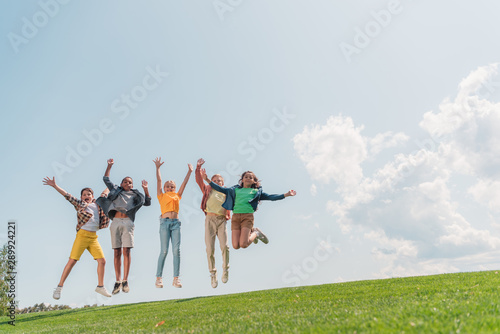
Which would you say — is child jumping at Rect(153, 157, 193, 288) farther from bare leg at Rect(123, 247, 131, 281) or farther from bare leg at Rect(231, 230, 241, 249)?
bare leg at Rect(231, 230, 241, 249)

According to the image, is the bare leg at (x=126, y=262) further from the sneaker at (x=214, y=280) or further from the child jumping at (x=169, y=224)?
the sneaker at (x=214, y=280)

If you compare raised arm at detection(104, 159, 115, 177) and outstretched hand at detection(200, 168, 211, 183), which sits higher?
raised arm at detection(104, 159, 115, 177)

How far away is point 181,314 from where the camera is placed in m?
8.58

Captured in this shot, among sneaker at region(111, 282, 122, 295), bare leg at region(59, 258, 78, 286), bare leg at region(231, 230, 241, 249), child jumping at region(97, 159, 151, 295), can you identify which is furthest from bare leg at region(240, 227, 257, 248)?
bare leg at region(59, 258, 78, 286)

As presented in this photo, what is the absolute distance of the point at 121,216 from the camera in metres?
11.2

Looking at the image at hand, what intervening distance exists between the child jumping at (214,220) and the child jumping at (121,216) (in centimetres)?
178

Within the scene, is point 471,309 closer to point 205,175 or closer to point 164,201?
point 205,175

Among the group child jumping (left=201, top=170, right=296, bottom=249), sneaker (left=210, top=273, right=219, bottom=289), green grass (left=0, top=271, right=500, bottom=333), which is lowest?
green grass (left=0, top=271, right=500, bottom=333)

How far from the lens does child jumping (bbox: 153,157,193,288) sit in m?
11.2

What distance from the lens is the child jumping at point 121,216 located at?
11.0m

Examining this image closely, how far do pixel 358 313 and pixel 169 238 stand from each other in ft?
22.6

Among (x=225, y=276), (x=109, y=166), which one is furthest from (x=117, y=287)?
(x=109, y=166)

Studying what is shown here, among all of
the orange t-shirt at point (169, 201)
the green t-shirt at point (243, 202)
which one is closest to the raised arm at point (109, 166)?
the orange t-shirt at point (169, 201)

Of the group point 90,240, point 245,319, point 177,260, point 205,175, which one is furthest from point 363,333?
point 90,240
